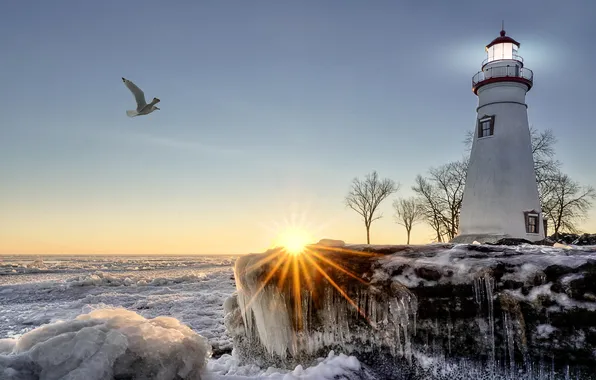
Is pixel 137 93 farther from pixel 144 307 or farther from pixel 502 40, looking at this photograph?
pixel 502 40

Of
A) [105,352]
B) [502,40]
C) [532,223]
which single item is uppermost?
[502,40]

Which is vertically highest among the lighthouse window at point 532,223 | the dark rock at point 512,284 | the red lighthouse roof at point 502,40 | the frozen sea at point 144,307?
the red lighthouse roof at point 502,40

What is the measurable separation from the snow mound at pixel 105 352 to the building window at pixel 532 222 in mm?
18752

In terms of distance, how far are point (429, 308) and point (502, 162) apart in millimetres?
17189

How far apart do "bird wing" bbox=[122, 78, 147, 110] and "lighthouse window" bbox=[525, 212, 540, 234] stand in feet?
57.8

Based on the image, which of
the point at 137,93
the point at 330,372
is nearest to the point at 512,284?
the point at 330,372

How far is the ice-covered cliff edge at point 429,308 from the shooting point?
3768 millimetres

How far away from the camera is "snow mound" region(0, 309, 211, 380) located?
9.93 ft

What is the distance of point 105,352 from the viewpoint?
317 cm

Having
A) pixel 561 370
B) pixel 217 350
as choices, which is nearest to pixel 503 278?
pixel 561 370

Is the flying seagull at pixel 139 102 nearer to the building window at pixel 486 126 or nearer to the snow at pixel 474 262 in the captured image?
the snow at pixel 474 262

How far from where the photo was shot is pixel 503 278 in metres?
4.06

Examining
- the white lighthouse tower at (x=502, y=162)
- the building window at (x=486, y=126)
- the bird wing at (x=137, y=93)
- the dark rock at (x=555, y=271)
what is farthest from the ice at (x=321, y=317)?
the building window at (x=486, y=126)

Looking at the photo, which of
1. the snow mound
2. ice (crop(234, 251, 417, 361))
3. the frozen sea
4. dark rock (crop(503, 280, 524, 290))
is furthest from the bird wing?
dark rock (crop(503, 280, 524, 290))
